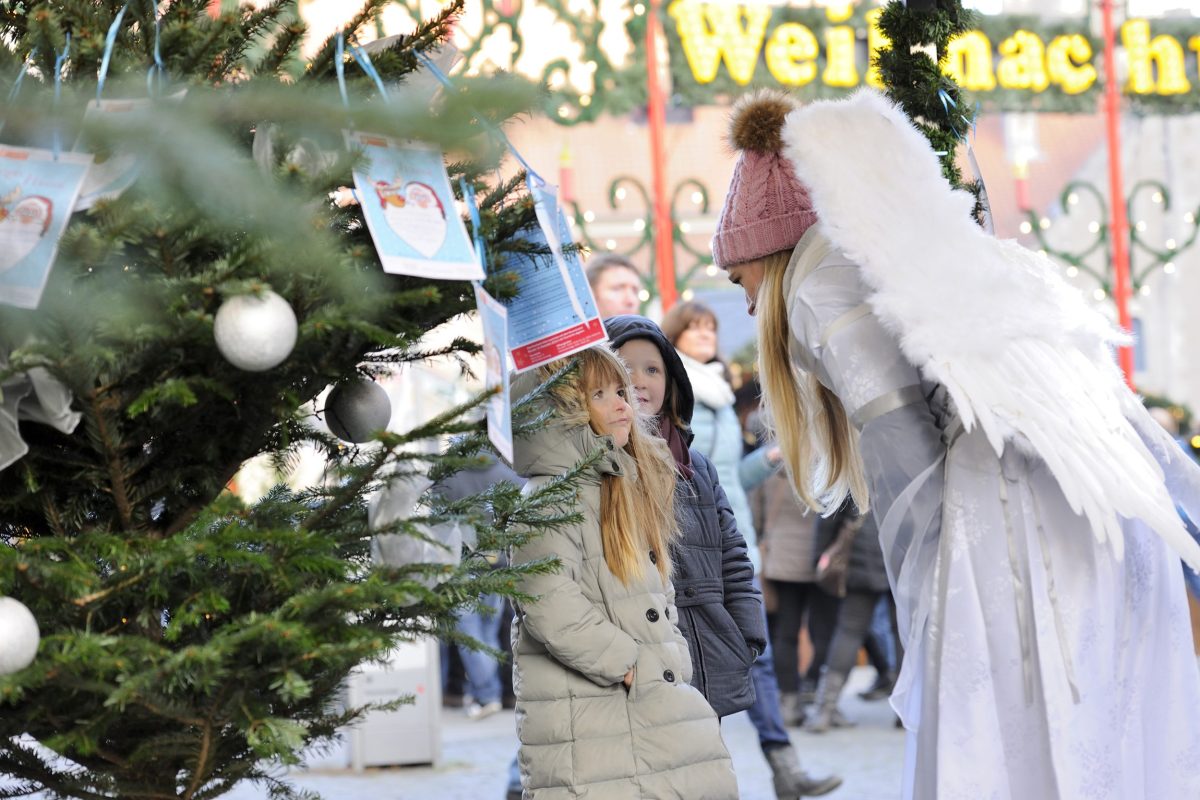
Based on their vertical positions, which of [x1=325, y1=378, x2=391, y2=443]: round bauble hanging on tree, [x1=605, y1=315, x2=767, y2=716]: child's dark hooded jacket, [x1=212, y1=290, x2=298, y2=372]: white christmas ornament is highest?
[x1=212, y1=290, x2=298, y2=372]: white christmas ornament

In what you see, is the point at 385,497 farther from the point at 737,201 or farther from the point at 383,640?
the point at 737,201

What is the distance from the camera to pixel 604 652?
2.82m

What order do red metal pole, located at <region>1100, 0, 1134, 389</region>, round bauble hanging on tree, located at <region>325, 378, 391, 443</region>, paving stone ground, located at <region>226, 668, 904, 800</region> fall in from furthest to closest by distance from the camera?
red metal pole, located at <region>1100, 0, 1134, 389</region>
paving stone ground, located at <region>226, 668, 904, 800</region>
round bauble hanging on tree, located at <region>325, 378, 391, 443</region>

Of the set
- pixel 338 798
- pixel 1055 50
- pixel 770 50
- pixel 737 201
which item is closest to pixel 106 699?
pixel 737 201

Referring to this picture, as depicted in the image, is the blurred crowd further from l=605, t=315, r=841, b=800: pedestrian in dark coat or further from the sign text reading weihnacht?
the sign text reading weihnacht

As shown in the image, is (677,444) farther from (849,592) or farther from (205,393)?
(849,592)

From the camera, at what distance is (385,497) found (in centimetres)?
181

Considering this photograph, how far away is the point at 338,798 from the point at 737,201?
3680 millimetres

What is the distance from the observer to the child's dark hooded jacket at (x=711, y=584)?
3.40 metres

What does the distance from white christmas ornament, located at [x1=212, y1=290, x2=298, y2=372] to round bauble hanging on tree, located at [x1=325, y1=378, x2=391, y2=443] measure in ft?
1.18

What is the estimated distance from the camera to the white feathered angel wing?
94.6 inches

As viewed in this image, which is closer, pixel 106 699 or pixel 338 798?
pixel 106 699

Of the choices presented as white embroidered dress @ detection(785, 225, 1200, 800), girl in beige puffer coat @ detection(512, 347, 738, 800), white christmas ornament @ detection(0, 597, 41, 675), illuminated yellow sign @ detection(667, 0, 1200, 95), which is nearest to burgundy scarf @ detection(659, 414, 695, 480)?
girl in beige puffer coat @ detection(512, 347, 738, 800)

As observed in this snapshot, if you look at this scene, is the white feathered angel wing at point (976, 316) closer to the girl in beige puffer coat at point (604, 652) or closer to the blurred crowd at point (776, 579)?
the girl in beige puffer coat at point (604, 652)
